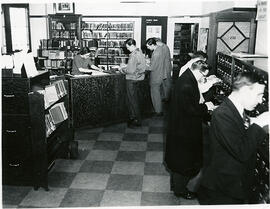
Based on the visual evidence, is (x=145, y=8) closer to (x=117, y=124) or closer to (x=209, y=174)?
(x=117, y=124)

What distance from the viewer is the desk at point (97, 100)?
5.92 meters

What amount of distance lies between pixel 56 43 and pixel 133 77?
505cm

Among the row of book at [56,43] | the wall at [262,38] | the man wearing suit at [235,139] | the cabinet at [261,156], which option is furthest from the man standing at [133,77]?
the row of book at [56,43]

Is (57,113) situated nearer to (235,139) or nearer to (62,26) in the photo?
(235,139)

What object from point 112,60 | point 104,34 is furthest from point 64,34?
point 112,60

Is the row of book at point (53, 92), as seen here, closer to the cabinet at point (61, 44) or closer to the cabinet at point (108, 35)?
the cabinet at point (61, 44)

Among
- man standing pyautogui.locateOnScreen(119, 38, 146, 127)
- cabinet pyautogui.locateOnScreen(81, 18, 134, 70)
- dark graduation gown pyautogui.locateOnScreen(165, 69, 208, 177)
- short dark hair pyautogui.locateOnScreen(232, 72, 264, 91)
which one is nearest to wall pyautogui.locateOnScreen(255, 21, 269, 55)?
dark graduation gown pyautogui.locateOnScreen(165, 69, 208, 177)

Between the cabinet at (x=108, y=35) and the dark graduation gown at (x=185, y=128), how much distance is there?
26.2 ft

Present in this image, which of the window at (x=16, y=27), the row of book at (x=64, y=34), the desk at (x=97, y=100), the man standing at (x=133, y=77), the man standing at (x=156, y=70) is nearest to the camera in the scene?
the desk at (x=97, y=100)

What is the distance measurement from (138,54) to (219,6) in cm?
278

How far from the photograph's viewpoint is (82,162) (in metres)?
4.71

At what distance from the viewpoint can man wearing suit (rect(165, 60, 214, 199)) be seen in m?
3.12

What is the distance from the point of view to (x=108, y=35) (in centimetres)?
1128

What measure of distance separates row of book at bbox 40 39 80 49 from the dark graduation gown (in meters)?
7.91
